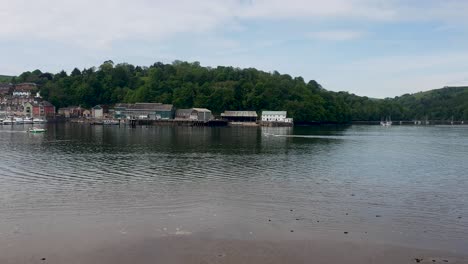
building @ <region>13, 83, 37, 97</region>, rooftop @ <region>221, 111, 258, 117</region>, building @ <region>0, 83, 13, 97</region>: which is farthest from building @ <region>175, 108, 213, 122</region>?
building @ <region>0, 83, 13, 97</region>

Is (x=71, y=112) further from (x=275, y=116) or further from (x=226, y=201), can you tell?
(x=226, y=201)

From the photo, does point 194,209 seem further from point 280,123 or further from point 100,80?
point 100,80

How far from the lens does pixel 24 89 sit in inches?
6147

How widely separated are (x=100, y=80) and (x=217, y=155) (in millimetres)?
123287

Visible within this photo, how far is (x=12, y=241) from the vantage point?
14.7 meters

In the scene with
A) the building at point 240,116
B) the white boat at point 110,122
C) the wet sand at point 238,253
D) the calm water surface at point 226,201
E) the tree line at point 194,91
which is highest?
the tree line at point 194,91

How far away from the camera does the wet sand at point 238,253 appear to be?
13.3 m

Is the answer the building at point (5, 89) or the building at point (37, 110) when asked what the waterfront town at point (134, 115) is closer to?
the building at point (37, 110)

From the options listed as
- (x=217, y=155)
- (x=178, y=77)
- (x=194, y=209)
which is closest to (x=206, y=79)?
(x=178, y=77)

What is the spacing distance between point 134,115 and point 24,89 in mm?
50787

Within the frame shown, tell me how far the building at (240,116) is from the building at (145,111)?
54.4 feet

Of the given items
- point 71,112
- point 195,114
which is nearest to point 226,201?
point 195,114

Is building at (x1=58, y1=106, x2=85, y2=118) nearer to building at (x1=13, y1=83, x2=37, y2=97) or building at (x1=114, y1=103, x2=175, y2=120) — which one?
building at (x1=114, y1=103, x2=175, y2=120)

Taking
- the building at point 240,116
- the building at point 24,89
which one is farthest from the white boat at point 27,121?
the building at point 240,116
